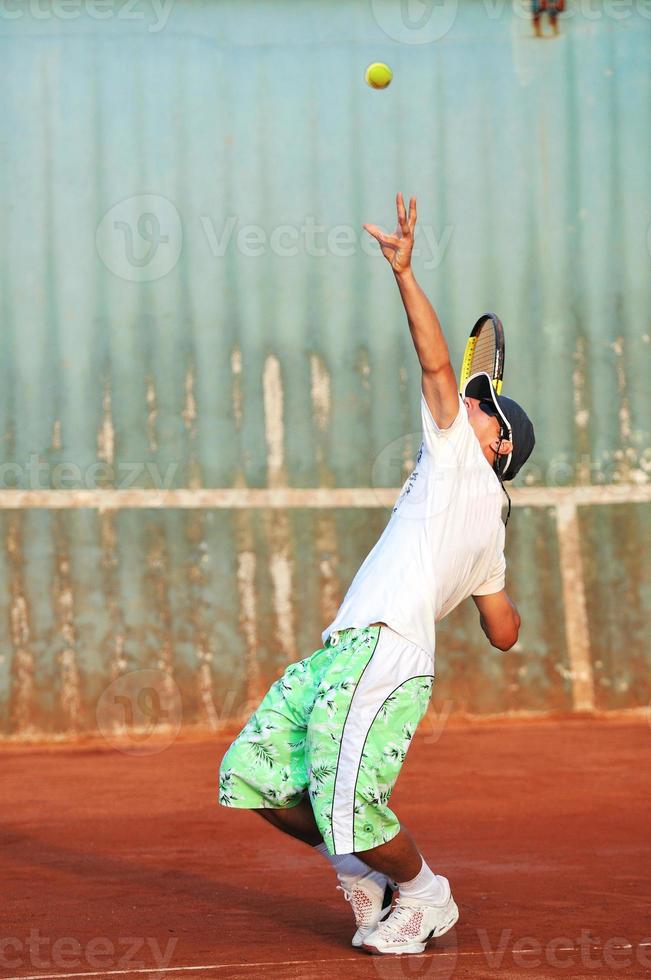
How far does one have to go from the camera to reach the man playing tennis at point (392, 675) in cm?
347

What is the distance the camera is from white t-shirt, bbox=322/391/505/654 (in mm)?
3520

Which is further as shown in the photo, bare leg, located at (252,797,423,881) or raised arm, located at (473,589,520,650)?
raised arm, located at (473,589,520,650)

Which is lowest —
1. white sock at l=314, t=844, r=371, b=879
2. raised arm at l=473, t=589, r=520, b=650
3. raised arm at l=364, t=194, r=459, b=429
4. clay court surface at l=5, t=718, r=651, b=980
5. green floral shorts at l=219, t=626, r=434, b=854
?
clay court surface at l=5, t=718, r=651, b=980

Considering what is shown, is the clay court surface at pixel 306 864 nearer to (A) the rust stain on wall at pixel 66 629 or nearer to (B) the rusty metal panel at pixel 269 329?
(A) the rust stain on wall at pixel 66 629

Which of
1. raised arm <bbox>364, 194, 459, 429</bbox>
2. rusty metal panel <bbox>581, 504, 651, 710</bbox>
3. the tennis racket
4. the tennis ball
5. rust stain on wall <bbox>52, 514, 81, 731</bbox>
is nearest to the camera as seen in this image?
raised arm <bbox>364, 194, 459, 429</bbox>

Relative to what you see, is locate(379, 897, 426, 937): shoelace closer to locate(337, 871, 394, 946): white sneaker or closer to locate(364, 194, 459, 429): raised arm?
locate(337, 871, 394, 946): white sneaker

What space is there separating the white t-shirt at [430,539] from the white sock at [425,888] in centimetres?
69

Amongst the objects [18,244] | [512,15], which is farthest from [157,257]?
[512,15]

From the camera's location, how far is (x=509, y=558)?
8188mm

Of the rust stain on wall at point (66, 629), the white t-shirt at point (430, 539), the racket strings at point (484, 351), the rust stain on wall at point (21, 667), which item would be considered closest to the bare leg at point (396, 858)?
the white t-shirt at point (430, 539)

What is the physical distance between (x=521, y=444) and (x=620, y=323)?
16.3 feet

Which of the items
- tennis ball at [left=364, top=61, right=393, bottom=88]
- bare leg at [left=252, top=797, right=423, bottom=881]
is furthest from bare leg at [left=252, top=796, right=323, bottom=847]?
tennis ball at [left=364, top=61, right=393, bottom=88]

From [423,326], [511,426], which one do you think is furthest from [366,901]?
[423,326]

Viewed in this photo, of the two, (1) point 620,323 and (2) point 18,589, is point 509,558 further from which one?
(2) point 18,589
